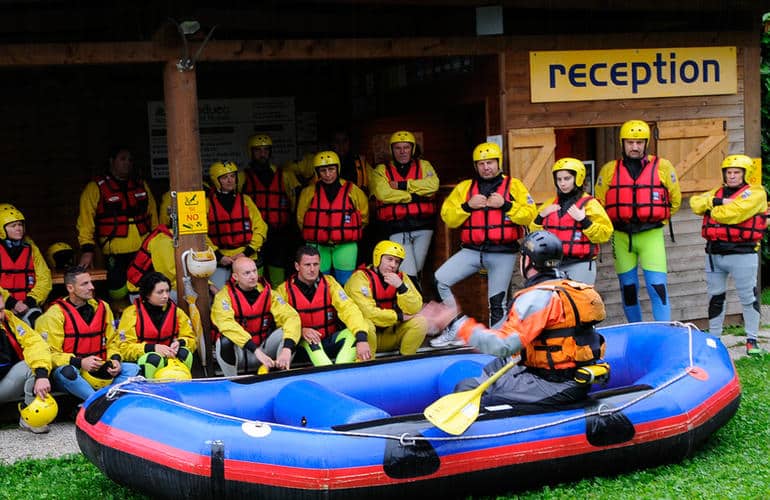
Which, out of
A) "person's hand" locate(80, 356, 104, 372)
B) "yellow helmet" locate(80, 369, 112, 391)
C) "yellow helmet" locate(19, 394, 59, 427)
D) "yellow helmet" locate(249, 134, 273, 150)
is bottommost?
"yellow helmet" locate(19, 394, 59, 427)

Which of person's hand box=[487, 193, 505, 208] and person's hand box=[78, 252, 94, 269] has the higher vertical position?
person's hand box=[487, 193, 505, 208]

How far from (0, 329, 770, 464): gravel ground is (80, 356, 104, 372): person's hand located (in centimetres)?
41

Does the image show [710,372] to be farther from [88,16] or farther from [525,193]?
[88,16]

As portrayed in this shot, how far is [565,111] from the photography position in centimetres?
852

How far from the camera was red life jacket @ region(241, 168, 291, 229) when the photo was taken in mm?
8750

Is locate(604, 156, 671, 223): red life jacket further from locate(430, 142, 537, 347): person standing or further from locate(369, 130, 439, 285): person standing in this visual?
locate(369, 130, 439, 285): person standing

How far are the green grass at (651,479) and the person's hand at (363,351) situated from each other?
6.22 feet

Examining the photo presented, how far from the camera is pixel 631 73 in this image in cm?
871

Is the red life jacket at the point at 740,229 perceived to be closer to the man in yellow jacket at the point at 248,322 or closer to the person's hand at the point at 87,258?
the man in yellow jacket at the point at 248,322

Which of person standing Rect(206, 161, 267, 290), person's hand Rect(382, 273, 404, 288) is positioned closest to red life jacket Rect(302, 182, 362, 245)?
person standing Rect(206, 161, 267, 290)

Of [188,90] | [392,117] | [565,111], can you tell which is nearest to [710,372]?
[565,111]

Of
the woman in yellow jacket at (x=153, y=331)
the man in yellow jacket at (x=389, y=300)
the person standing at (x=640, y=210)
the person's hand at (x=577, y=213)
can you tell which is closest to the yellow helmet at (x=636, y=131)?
the person standing at (x=640, y=210)

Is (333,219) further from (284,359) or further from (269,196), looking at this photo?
(284,359)

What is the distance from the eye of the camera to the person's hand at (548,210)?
25.3ft
